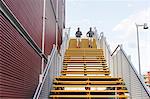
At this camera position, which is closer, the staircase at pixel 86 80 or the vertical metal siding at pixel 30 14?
the vertical metal siding at pixel 30 14

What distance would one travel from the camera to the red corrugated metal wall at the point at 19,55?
3771mm

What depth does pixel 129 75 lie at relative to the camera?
7090 mm

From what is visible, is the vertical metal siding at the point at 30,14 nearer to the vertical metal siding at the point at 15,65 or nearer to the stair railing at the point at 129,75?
the vertical metal siding at the point at 15,65

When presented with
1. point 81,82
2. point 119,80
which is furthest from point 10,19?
point 119,80

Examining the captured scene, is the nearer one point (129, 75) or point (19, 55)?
point (19, 55)

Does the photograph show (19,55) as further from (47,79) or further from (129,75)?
(129,75)

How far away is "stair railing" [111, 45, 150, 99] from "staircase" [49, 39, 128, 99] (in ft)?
0.80

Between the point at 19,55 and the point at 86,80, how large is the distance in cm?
398

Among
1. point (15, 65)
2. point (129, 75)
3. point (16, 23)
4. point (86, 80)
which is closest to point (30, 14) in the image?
point (16, 23)

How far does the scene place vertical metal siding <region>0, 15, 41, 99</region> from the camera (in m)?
3.72

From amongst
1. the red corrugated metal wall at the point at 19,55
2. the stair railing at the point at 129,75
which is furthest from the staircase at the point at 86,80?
the red corrugated metal wall at the point at 19,55

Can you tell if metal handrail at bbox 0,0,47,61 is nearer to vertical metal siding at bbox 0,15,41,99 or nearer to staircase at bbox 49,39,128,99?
vertical metal siding at bbox 0,15,41,99

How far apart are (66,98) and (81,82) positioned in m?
0.86

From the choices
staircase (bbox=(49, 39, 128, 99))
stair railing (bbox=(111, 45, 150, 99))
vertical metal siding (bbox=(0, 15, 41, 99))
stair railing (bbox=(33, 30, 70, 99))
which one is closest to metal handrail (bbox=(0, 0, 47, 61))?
vertical metal siding (bbox=(0, 15, 41, 99))
